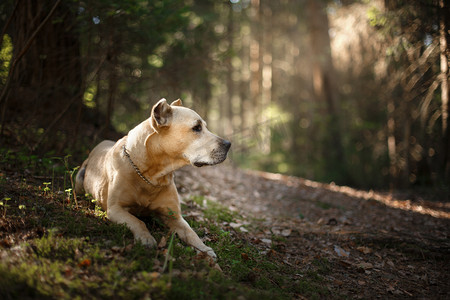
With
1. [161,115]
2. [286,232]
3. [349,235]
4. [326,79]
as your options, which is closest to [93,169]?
[161,115]

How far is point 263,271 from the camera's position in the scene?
3547 millimetres

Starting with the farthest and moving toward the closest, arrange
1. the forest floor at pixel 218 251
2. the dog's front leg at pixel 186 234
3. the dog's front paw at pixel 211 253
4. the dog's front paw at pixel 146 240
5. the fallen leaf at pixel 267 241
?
the fallen leaf at pixel 267 241 → the dog's front leg at pixel 186 234 → the dog's front paw at pixel 211 253 → the dog's front paw at pixel 146 240 → the forest floor at pixel 218 251

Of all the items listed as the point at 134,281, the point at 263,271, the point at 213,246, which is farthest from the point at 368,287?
the point at 134,281

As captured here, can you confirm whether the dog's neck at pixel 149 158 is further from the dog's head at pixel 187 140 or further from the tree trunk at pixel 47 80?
the tree trunk at pixel 47 80

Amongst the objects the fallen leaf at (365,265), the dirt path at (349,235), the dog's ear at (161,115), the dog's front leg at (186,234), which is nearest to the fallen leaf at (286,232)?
the dirt path at (349,235)

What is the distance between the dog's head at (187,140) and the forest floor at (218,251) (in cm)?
105

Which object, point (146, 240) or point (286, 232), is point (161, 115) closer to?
point (146, 240)

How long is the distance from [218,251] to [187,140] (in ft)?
4.89

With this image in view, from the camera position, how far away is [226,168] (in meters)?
11.3

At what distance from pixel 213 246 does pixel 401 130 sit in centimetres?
985

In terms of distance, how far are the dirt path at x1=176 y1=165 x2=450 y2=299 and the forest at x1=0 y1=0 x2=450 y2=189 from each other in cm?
181

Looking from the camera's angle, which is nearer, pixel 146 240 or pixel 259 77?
pixel 146 240

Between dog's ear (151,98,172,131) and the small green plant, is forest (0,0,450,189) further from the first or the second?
dog's ear (151,98,172,131)

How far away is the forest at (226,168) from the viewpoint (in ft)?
9.67
